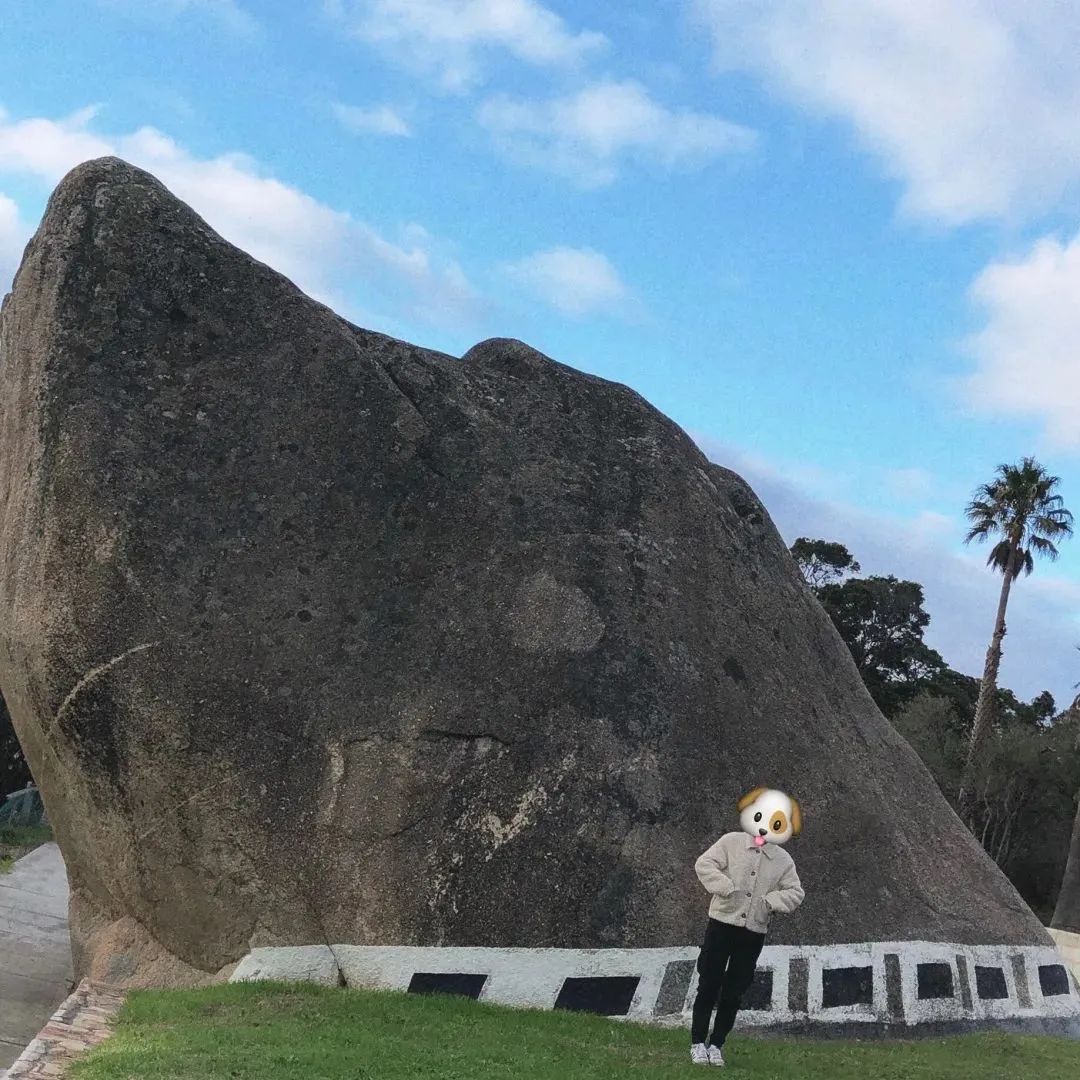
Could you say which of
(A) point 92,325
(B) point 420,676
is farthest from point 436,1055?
(A) point 92,325

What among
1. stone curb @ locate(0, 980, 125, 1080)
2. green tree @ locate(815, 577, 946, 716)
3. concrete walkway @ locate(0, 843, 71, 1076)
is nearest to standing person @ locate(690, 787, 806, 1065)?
stone curb @ locate(0, 980, 125, 1080)

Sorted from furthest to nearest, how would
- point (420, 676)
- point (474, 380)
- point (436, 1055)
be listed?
point (474, 380)
point (420, 676)
point (436, 1055)

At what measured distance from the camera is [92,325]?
8758mm

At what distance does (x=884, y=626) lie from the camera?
→ 47.6m

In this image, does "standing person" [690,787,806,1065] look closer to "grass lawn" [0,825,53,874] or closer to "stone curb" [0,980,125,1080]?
"stone curb" [0,980,125,1080]

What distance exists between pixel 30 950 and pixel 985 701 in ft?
83.9

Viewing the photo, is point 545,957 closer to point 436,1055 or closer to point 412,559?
point 436,1055

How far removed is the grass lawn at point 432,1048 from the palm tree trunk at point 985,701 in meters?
23.3

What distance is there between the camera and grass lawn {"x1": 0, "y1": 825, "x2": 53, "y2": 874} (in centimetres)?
1698

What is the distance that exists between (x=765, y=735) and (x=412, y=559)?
3089 mm

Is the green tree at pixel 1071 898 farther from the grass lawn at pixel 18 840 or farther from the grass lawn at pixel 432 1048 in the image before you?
the grass lawn at pixel 18 840

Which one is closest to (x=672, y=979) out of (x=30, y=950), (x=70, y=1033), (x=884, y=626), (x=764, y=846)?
(x=764, y=846)

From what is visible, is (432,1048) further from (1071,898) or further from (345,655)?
(1071,898)

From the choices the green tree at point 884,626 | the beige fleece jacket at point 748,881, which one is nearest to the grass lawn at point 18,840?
the beige fleece jacket at point 748,881
